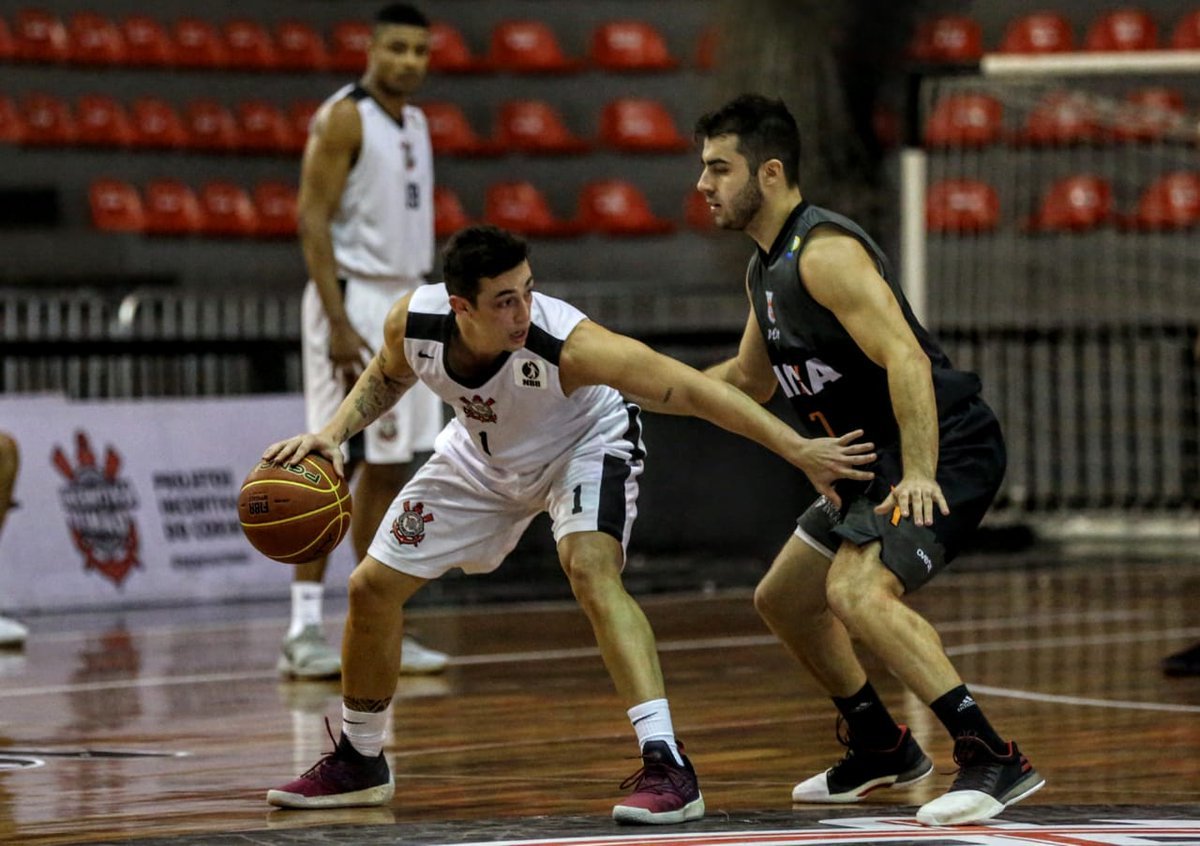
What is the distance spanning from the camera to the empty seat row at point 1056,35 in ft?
57.5

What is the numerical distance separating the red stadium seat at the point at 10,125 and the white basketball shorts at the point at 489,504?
1207 cm

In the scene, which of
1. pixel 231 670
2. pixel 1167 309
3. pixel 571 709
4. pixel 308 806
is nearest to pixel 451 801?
pixel 308 806

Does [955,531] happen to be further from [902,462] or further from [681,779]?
[681,779]

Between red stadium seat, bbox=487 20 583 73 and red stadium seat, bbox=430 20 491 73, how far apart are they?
0.56 feet

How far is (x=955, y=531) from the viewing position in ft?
17.6

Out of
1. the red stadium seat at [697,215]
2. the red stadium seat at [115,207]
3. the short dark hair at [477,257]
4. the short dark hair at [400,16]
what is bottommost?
the red stadium seat at [697,215]

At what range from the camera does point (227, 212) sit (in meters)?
17.8

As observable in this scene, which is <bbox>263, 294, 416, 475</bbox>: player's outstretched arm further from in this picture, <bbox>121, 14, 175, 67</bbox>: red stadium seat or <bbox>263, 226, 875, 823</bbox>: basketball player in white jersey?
<bbox>121, 14, 175, 67</bbox>: red stadium seat

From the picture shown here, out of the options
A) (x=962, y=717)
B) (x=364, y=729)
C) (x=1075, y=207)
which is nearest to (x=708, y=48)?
(x=1075, y=207)

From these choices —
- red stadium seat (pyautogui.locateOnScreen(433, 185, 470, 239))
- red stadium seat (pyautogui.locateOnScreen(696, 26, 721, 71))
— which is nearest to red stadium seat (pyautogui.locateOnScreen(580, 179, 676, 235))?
red stadium seat (pyautogui.locateOnScreen(433, 185, 470, 239))

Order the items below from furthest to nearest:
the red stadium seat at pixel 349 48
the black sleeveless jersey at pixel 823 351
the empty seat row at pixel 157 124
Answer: the red stadium seat at pixel 349 48 → the empty seat row at pixel 157 124 → the black sleeveless jersey at pixel 823 351

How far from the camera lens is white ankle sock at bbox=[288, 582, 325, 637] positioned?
847 centimetres

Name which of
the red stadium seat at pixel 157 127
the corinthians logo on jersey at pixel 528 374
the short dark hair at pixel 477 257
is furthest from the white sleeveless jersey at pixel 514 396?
the red stadium seat at pixel 157 127

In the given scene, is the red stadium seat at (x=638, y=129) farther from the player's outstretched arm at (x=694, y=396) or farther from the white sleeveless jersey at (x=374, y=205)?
the player's outstretched arm at (x=694, y=396)
